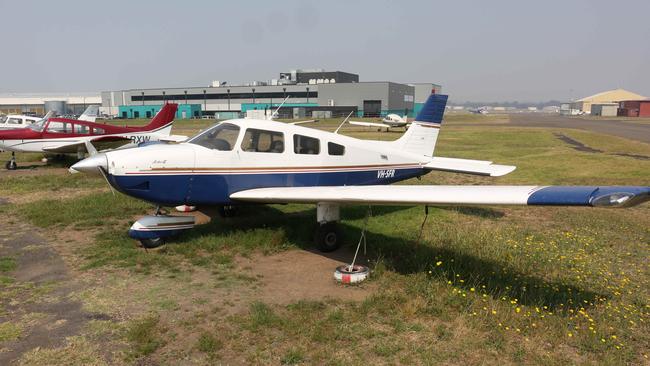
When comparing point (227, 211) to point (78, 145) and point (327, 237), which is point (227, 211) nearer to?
point (327, 237)

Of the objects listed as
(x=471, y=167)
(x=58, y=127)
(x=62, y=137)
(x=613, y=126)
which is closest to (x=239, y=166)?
(x=471, y=167)

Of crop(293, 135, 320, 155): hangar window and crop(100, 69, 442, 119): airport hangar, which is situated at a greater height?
crop(100, 69, 442, 119): airport hangar

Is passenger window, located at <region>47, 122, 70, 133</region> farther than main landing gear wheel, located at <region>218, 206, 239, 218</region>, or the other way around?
passenger window, located at <region>47, 122, 70, 133</region>

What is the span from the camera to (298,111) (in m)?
105

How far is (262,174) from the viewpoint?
8391 millimetres

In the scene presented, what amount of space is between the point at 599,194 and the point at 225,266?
557 centimetres

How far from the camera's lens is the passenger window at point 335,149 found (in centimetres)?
916

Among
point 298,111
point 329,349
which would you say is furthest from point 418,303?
point 298,111

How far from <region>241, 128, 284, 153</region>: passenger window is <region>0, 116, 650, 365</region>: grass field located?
1.79 metres

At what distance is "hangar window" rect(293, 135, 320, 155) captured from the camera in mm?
8777

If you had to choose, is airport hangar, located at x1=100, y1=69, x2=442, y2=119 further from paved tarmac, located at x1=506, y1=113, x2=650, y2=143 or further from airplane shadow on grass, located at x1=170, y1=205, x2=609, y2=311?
airplane shadow on grass, located at x1=170, y1=205, x2=609, y2=311

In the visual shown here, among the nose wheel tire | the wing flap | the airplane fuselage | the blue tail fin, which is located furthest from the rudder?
the wing flap

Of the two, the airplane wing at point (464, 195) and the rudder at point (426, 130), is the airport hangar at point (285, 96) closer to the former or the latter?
the rudder at point (426, 130)

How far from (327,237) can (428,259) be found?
1961 millimetres
